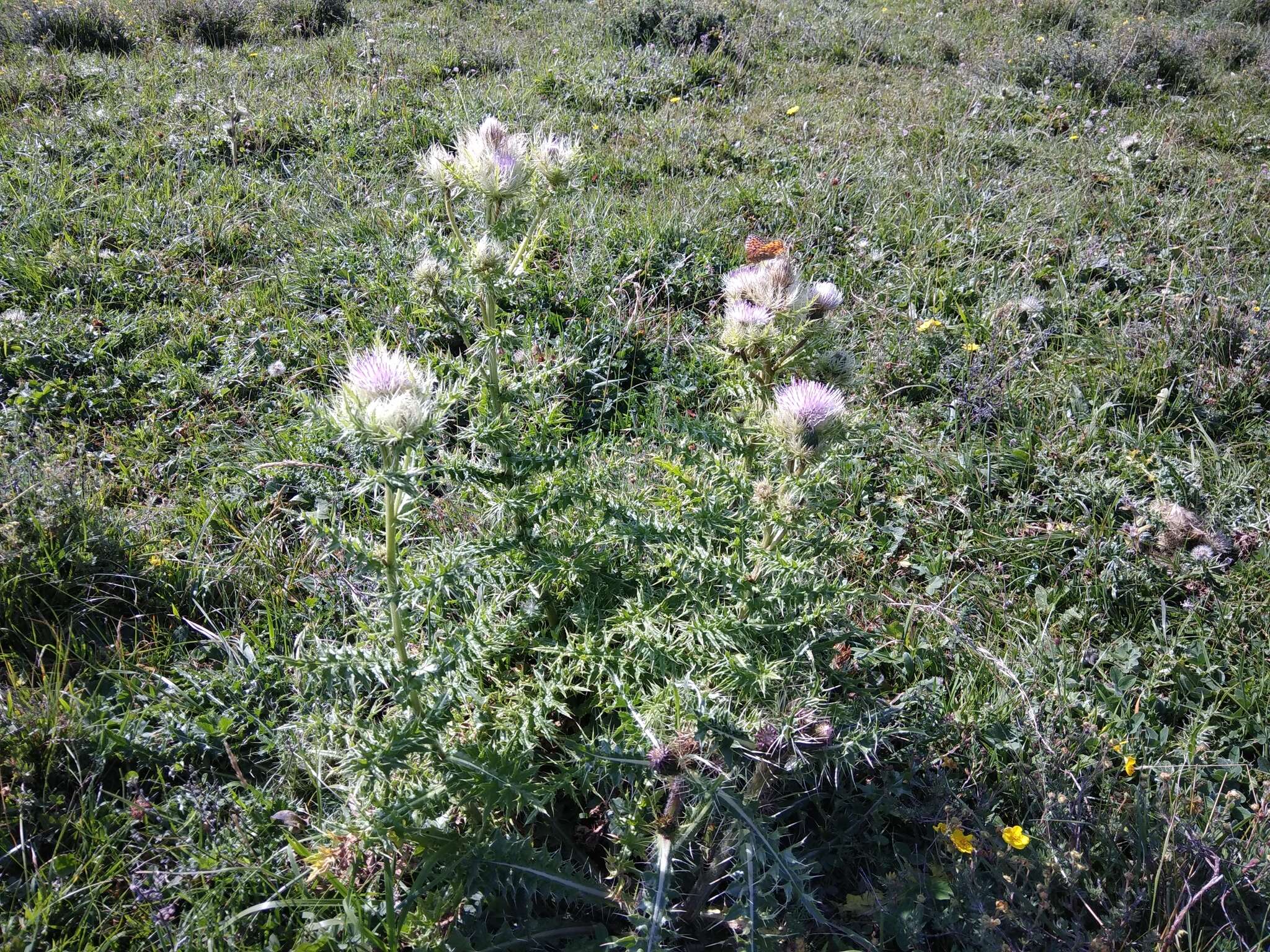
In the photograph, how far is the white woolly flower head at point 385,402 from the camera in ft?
5.08

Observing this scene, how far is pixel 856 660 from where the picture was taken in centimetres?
224

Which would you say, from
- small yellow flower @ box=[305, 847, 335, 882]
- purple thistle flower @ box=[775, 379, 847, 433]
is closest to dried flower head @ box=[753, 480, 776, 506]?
purple thistle flower @ box=[775, 379, 847, 433]

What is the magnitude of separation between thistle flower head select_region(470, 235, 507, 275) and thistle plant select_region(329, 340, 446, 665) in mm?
343

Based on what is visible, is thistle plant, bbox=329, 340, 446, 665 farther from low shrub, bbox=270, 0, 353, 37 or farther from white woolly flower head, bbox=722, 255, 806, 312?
low shrub, bbox=270, 0, 353, 37

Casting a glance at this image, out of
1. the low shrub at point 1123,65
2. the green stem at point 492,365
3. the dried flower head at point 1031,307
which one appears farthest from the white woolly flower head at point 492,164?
the low shrub at point 1123,65

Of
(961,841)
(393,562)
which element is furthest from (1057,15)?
(393,562)

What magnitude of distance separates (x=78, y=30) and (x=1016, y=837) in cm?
786

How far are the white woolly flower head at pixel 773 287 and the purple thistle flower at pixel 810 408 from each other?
22 centimetres

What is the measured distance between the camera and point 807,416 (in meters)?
1.81

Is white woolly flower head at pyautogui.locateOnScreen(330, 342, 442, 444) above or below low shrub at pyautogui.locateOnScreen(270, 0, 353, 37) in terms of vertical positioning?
below

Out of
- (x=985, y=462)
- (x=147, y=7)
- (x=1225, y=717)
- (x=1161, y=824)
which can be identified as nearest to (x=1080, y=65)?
(x=985, y=462)

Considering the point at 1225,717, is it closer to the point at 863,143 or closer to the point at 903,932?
the point at 903,932

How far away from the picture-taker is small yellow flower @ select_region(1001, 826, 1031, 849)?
1907mm

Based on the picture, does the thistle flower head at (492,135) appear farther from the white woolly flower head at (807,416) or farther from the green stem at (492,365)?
the white woolly flower head at (807,416)
